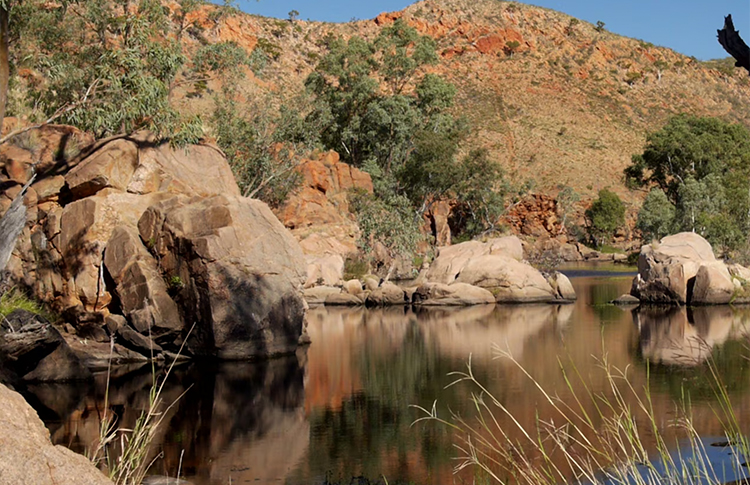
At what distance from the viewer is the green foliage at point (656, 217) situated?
154 feet

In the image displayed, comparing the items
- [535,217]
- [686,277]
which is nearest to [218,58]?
[686,277]

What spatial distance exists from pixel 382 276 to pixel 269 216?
19263mm

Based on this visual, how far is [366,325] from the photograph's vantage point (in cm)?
2484

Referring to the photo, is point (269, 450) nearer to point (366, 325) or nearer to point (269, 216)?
point (269, 216)

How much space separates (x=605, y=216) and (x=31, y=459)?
60948mm

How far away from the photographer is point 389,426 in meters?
11.8

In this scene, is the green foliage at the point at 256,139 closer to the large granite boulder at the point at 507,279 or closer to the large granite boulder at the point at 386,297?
the large granite boulder at the point at 386,297

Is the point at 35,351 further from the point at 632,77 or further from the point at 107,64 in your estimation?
the point at 632,77

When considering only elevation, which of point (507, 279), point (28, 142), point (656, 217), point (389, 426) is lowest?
point (389, 426)

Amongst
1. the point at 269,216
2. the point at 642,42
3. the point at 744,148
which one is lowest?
the point at 269,216

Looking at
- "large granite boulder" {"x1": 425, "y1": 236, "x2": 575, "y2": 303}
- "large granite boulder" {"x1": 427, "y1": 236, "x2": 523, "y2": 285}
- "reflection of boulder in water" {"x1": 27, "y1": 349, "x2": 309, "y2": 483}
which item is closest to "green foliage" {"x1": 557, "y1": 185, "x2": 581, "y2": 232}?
"large granite boulder" {"x1": 427, "y1": 236, "x2": 523, "y2": 285}

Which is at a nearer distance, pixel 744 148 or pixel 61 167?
pixel 61 167

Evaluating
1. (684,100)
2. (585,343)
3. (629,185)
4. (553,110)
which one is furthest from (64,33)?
(684,100)

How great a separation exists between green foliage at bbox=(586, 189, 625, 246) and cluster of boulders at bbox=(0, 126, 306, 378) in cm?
4650
